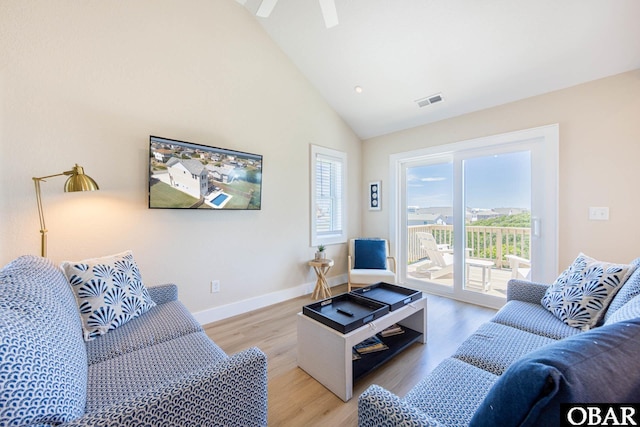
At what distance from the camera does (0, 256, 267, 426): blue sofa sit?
0.69m

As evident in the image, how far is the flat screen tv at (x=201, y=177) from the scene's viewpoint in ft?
7.81

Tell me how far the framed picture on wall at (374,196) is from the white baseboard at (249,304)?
1.64 metres

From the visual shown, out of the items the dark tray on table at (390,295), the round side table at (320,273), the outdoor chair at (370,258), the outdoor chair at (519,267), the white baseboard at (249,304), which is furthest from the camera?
the outdoor chair at (370,258)

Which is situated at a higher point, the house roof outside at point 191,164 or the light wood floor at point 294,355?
the house roof outside at point 191,164

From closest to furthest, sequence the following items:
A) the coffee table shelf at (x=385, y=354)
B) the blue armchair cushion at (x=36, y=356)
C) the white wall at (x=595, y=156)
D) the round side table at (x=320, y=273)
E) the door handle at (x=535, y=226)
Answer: the blue armchair cushion at (x=36, y=356)
the coffee table shelf at (x=385, y=354)
the white wall at (x=595, y=156)
the door handle at (x=535, y=226)
the round side table at (x=320, y=273)

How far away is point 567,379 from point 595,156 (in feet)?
10.4

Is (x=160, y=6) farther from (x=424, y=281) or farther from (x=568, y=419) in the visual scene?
(x=424, y=281)

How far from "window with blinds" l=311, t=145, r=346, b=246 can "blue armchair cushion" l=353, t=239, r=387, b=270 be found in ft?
1.33

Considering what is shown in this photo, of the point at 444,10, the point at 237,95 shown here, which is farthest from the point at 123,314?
the point at 444,10

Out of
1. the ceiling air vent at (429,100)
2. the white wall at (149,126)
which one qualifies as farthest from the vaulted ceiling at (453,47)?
the white wall at (149,126)

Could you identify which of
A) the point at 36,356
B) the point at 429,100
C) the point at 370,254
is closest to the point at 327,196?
the point at 370,254

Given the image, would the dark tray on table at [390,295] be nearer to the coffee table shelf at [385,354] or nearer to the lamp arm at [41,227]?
the coffee table shelf at [385,354]

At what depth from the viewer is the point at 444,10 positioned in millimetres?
2387

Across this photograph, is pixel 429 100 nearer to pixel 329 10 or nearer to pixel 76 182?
pixel 329 10
